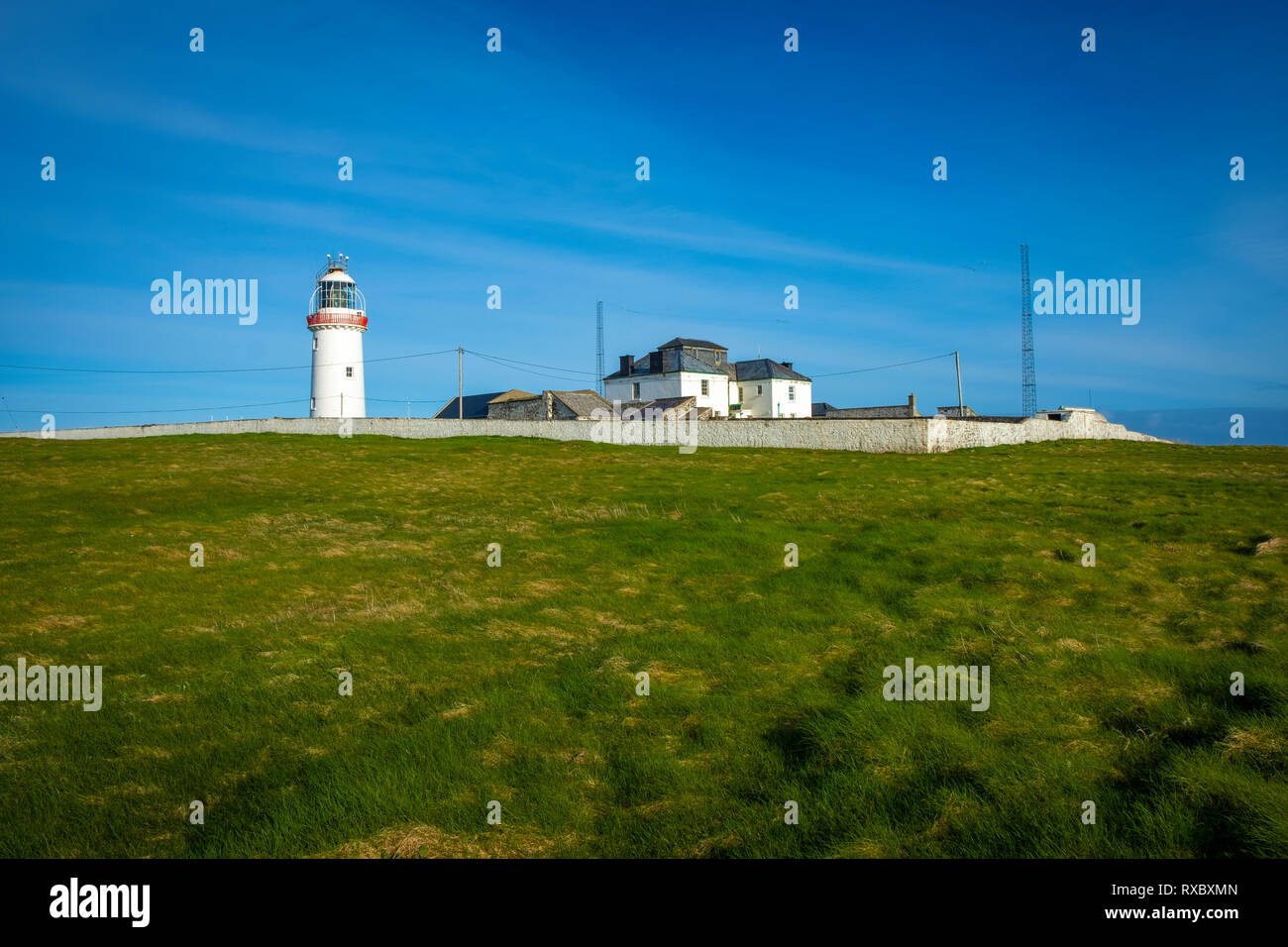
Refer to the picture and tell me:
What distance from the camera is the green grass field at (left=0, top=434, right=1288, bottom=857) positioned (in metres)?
6.05

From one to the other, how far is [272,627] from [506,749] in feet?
19.4

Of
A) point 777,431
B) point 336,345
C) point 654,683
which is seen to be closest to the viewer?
point 654,683

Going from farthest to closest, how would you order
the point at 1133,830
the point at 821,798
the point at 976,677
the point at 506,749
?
the point at 976,677 → the point at 506,749 → the point at 821,798 → the point at 1133,830

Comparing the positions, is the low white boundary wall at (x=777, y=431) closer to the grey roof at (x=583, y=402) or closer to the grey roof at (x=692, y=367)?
the grey roof at (x=583, y=402)

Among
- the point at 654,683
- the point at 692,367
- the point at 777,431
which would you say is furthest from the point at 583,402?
the point at 654,683

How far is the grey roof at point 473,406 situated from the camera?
252ft

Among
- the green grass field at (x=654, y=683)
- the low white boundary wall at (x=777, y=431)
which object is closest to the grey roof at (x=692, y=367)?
the low white boundary wall at (x=777, y=431)

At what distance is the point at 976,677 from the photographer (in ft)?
29.0

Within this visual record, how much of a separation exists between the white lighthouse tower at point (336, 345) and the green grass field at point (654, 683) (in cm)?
4315

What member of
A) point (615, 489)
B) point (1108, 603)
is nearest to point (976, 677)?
point (1108, 603)

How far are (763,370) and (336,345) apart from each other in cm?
4411

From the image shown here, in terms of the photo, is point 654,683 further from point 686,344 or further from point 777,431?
point 686,344

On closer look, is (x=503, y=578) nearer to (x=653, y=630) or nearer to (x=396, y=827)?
(x=653, y=630)

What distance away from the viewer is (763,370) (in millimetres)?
83062
